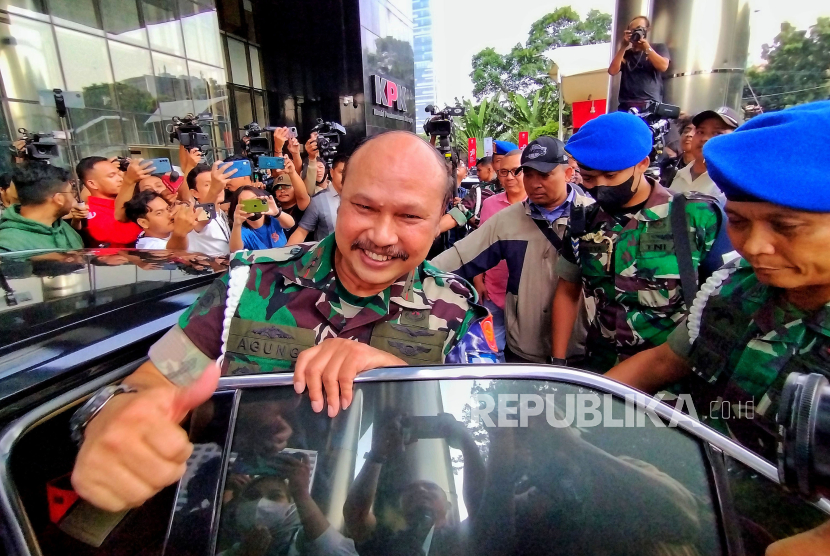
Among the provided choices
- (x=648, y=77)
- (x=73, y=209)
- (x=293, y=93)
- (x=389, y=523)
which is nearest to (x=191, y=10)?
(x=293, y=93)

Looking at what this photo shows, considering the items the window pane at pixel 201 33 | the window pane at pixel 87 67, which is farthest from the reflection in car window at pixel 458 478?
the window pane at pixel 201 33

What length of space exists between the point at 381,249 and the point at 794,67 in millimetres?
12417

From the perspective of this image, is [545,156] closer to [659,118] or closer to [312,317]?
[312,317]

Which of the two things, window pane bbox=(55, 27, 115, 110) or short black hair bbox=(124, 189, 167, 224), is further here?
window pane bbox=(55, 27, 115, 110)

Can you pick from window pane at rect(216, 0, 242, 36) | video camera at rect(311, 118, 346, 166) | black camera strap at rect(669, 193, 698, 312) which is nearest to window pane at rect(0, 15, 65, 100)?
video camera at rect(311, 118, 346, 166)

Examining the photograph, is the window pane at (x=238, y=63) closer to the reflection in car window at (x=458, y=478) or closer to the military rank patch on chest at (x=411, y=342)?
the military rank patch on chest at (x=411, y=342)

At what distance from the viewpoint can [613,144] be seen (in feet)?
6.30

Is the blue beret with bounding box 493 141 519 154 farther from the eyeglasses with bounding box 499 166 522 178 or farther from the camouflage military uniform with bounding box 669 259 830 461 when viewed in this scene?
the camouflage military uniform with bounding box 669 259 830 461

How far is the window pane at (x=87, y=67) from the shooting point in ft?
25.7

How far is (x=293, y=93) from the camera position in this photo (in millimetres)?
13883

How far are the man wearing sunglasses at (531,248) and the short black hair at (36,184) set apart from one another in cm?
245

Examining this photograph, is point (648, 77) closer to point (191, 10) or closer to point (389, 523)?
point (389, 523)

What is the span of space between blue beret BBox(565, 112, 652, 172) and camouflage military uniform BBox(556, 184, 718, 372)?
0.63 ft

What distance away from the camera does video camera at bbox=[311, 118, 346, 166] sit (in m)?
4.92
